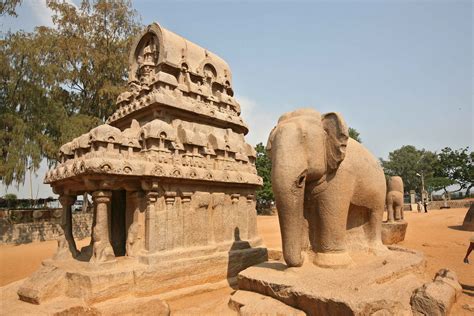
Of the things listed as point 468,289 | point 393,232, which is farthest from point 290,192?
point 393,232

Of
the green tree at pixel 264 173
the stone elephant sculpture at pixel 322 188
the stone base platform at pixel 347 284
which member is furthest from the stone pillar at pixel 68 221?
the green tree at pixel 264 173

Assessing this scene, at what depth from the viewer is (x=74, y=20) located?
19156 mm

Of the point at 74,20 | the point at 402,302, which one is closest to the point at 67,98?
the point at 74,20

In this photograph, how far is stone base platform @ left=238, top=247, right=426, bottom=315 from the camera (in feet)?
11.3

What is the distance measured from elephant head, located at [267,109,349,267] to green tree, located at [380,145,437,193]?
2234 inches

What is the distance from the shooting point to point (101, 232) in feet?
20.2

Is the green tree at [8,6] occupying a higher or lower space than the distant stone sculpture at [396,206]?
higher

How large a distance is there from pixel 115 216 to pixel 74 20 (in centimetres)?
1612

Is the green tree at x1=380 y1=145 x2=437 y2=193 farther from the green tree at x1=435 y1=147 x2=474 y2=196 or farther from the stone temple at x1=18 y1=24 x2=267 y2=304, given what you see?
the stone temple at x1=18 y1=24 x2=267 y2=304

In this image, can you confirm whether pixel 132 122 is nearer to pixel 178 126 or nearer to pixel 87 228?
pixel 178 126

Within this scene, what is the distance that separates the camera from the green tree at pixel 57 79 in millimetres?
16562

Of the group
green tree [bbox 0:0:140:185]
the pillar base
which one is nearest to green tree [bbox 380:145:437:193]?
green tree [bbox 0:0:140:185]

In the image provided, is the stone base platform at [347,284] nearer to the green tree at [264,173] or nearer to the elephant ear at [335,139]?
the elephant ear at [335,139]

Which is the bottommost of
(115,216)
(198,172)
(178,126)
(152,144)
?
(115,216)
